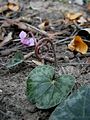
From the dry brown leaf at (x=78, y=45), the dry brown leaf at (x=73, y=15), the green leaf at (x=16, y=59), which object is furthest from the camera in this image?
the dry brown leaf at (x=73, y=15)

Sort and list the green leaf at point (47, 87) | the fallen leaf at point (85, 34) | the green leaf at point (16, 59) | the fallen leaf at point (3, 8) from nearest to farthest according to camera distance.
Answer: the green leaf at point (47, 87), the green leaf at point (16, 59), the fallen leaf at point (85, 34), the fallen leaf at point (3, 8)

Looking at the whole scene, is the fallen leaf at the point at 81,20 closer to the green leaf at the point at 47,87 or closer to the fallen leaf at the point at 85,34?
the fallen leaf at the point at 85,34

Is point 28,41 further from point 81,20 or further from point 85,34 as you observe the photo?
point 81,20

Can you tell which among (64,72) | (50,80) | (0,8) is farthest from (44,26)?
(50,80)

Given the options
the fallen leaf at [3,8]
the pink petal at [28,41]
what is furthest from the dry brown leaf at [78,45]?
the fallen leaf at [3,8]

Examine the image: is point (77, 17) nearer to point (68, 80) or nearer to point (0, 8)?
point (0, 8)

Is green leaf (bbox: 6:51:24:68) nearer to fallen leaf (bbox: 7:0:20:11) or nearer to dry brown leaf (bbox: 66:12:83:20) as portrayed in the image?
dry brown leaf (bbox: 66:12:83:20)
